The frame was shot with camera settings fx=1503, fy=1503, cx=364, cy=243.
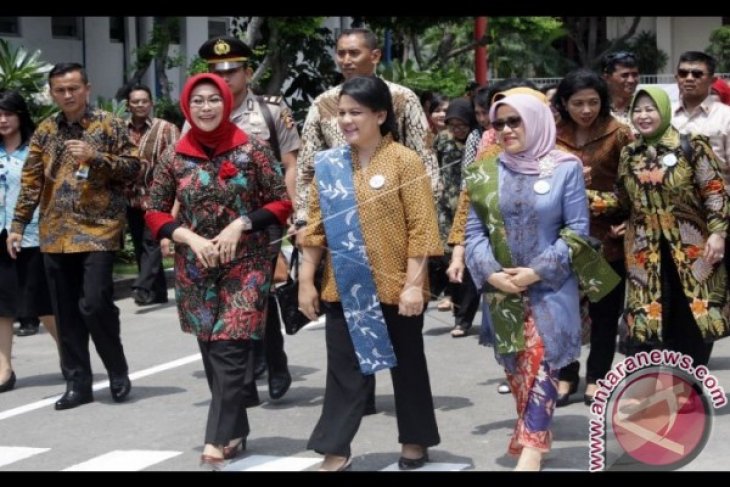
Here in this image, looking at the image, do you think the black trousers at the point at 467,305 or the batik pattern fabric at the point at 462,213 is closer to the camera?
the batik pattern fabric at the point at 462,213

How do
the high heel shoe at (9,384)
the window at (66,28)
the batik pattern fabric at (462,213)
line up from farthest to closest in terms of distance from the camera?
the window at (66,28) < the high heel shoe at (9,384) < the batik pattern fabric at (462,213)

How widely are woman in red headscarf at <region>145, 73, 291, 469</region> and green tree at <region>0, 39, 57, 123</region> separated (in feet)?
23.7

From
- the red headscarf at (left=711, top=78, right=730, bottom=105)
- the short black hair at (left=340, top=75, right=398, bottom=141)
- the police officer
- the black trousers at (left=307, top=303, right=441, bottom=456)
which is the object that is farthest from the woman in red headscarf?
the red headscarf at (left=711, top=78, right=730, bottom=105)

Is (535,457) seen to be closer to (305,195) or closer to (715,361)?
(305,195)

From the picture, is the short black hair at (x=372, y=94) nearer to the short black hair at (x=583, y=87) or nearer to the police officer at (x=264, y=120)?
the short black hair at (x=583, y=87)

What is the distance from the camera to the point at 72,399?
8.42 metres

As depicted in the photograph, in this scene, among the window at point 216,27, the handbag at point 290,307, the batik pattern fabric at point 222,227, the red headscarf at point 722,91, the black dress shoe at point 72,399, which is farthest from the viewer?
the window at point 216,27

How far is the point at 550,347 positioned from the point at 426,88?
13219 millimetres

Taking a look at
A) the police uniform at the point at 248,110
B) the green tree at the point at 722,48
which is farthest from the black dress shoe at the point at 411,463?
the green tree at the point at 722,48

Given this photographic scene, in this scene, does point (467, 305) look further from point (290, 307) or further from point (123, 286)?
point (123, 286)

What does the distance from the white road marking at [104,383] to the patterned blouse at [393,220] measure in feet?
9.22

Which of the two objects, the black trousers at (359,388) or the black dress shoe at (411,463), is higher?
the black trousers at (359,388)

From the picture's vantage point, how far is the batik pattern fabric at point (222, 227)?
6.79 metres

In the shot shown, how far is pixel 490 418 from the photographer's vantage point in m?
7.62
